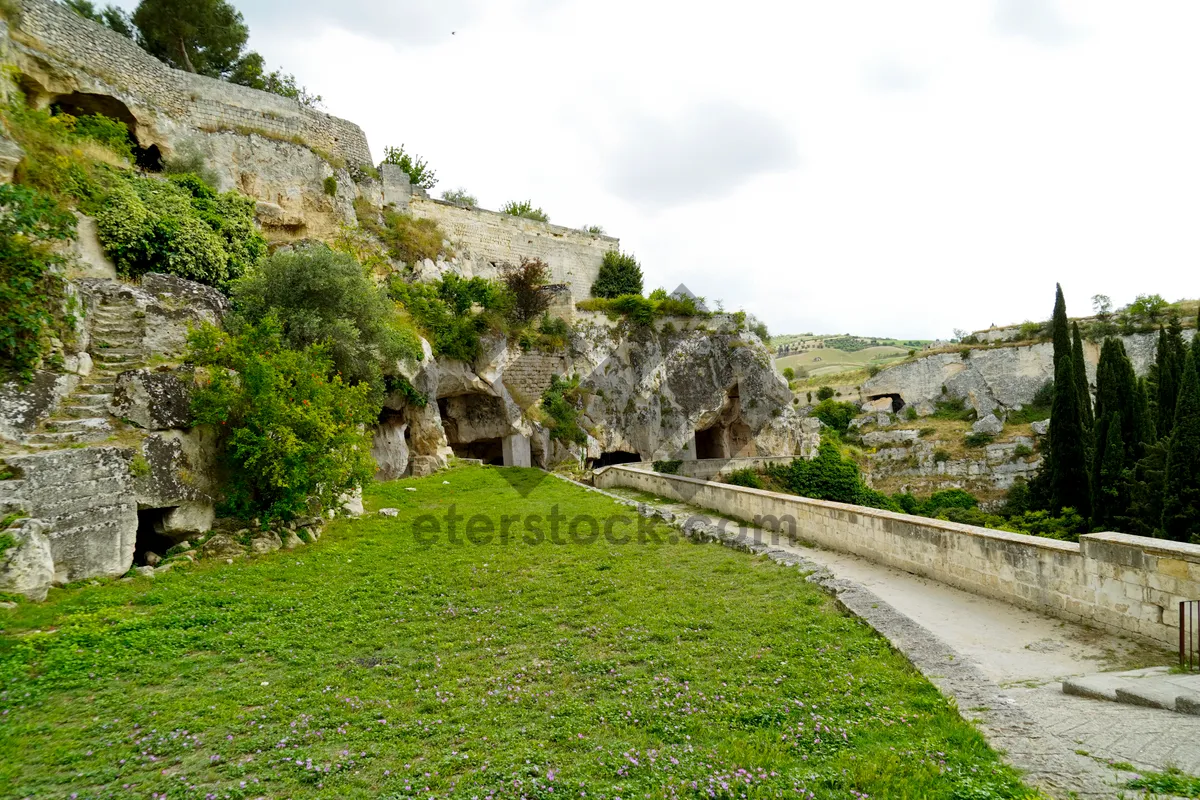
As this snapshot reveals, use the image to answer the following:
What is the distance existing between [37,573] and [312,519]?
399 cm

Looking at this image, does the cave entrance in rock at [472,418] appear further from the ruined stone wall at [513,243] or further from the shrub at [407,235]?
the ruined stone wall at [513,243]

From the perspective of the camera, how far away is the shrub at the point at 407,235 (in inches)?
908

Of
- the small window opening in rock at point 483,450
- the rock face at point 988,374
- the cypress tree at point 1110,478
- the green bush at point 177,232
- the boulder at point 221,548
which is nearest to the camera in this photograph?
the boulder at point 221,548

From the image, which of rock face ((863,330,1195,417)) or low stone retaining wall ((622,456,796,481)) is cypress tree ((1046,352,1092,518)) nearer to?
low stone retaining wall ((622,456,796,481))

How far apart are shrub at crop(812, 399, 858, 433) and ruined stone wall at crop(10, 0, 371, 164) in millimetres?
39950

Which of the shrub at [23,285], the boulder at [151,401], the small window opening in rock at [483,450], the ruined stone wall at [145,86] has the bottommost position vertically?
the small window opening in rock at [483,450]

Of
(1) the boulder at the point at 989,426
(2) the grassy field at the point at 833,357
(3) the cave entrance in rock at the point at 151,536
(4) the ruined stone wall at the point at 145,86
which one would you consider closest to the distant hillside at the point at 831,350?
(2) the grassy field at the point at 833,357

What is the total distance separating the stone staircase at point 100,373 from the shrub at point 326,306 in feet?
7.39

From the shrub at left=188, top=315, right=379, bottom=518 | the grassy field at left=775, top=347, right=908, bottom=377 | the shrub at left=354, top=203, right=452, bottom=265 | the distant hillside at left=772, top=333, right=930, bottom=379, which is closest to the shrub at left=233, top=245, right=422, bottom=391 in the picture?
the shrub at left=188, top=315, right=379, bottom=518

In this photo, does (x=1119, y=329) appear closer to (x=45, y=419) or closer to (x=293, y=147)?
(x=293, y=147)

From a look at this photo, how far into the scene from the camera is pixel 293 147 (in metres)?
21.0

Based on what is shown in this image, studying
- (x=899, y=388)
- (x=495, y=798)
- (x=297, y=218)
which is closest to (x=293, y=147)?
(x=297, y=218)

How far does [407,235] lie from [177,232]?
1199 cm

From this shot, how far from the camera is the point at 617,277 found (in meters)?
34.1
